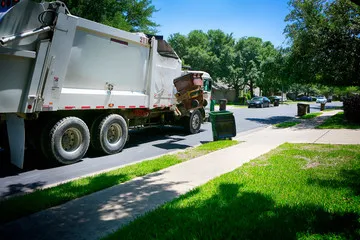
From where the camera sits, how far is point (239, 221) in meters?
3.49

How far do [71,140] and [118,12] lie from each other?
2267 cm

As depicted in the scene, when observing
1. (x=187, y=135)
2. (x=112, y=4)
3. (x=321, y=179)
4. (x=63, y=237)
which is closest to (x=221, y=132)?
(x=187, y=135)

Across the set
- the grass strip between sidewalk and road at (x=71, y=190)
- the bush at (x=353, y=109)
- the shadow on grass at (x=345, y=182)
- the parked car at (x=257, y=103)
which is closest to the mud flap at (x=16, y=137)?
the grass strip between sidewalk and road at (x=71, y=190)

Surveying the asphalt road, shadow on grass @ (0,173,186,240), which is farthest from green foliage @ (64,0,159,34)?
shadow on grass @ (0,173,186,240)

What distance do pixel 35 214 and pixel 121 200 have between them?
47.4 inches

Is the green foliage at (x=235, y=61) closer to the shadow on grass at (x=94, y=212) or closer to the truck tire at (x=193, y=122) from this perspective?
the truck tire at (x=193, y=122)

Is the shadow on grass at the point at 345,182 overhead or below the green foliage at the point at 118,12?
below

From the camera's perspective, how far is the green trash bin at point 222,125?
383 inches

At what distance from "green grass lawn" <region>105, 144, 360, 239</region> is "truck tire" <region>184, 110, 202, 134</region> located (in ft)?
19.3

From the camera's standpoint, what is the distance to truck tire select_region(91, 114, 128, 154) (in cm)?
761

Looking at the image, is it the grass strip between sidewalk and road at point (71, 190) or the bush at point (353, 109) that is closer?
the grass strip between sidewalk and road at point (71, 190)

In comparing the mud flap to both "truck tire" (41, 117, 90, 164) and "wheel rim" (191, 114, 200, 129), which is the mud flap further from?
"wheel rim" (191, 114, 200, 129)

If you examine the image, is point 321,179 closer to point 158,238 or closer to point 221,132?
point 158,238

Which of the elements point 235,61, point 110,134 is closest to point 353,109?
point 110,134
